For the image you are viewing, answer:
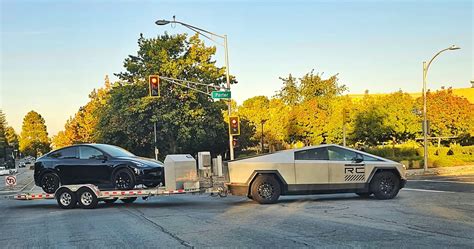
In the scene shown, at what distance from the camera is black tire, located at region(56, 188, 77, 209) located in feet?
Result: 45.5

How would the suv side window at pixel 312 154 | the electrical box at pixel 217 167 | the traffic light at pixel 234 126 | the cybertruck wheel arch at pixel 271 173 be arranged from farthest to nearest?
1. the traffic light at pixel 234 126
2. the electrical box at pixel 217 167
3. the suv side window at pixel 312 154
4. the cybertruck wheel arch at pixel 271 173

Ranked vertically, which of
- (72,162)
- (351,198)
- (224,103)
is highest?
(224,103)

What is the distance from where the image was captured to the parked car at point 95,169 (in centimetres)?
1367

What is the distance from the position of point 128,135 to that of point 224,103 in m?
9.22

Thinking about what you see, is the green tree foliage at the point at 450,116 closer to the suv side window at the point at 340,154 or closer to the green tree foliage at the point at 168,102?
the green tree foliage at the point at 168,102

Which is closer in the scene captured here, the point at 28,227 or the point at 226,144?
the point at 28,227

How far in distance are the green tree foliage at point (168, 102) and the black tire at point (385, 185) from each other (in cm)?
2883

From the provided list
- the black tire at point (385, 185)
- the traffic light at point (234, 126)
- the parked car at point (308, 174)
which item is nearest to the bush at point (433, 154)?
the traffic light at point (234, 126)

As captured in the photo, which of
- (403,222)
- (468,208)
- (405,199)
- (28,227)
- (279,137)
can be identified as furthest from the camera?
(279,137)

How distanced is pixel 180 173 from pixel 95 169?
237 centimetres

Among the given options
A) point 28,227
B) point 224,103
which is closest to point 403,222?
point 28,227

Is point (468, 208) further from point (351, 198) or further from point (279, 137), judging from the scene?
point (279, 137)

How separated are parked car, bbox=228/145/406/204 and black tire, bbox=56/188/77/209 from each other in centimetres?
431

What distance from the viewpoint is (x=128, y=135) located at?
45688mm
